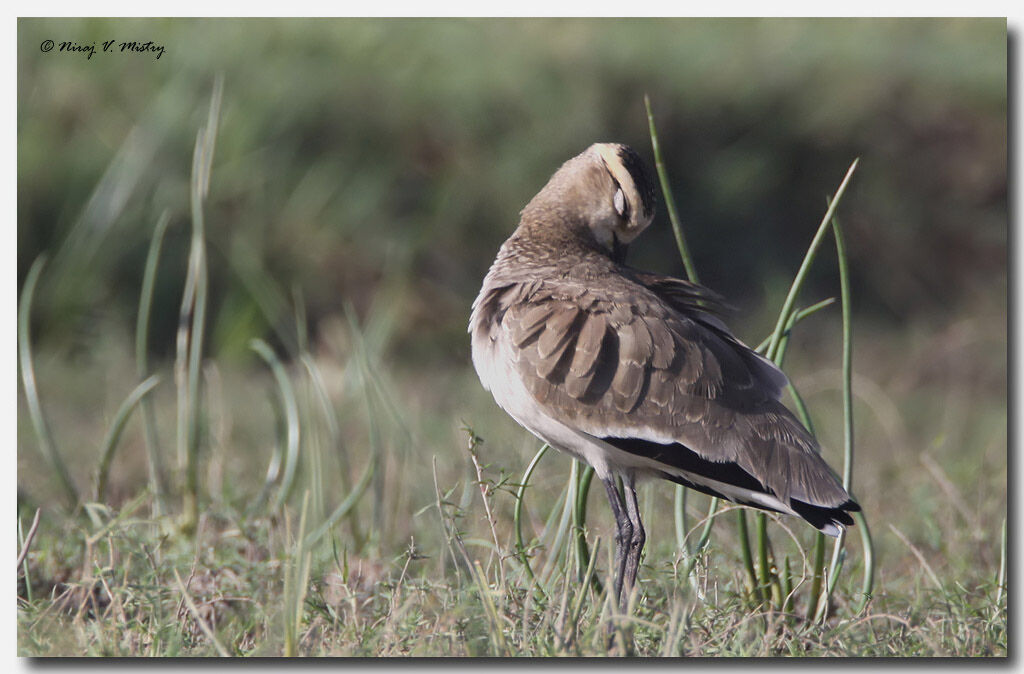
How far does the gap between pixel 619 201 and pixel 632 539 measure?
2.54 feet

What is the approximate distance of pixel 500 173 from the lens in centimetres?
552

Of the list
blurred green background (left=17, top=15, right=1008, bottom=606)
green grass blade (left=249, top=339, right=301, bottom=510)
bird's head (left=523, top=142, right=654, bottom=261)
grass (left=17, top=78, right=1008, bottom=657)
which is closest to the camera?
grass (left=17, top=78, right=1008, bottom=657)

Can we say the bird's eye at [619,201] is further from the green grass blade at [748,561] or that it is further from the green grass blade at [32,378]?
the green grass blade at [32,378]

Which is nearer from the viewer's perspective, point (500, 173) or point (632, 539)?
point (632, 539)

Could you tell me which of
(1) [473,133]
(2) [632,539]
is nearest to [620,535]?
(2) [632,539]

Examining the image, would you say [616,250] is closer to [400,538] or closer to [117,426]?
[400,538]

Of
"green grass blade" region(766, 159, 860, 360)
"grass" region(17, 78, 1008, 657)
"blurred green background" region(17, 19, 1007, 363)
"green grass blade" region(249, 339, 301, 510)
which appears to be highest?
"blurred green background" region(17, 19, 1007, 363)

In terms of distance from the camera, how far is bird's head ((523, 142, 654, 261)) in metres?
2.68

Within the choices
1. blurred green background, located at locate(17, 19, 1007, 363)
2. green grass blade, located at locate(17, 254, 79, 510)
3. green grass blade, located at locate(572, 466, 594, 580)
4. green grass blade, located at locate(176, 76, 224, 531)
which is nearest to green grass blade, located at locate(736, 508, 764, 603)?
green grass blade, located at locate(572, 466, 594, 580)

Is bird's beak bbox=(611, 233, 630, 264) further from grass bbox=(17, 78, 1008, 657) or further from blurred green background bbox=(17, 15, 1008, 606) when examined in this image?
blurred green background bbox=(17, 15, 1008, 606)

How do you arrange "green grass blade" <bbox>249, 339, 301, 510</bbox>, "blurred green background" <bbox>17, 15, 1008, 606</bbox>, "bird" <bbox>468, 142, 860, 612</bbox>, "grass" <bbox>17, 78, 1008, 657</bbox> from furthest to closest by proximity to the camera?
"blurred green background" <bbox>17, 15, 1008, 606</bbox> < "green grass blade" <bbox>249, 339, 301, 510</bbox> < "grass" <bbox>17, 78, 1008, 657</bbox> < "bird" <bbox>468, 142, 860, 612</bbox>

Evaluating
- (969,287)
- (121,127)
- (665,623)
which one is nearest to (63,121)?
(121,127)

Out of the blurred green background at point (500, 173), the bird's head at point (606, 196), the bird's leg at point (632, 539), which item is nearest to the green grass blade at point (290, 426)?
the bird's head at point (606, 196)

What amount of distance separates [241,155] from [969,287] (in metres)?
3.63
